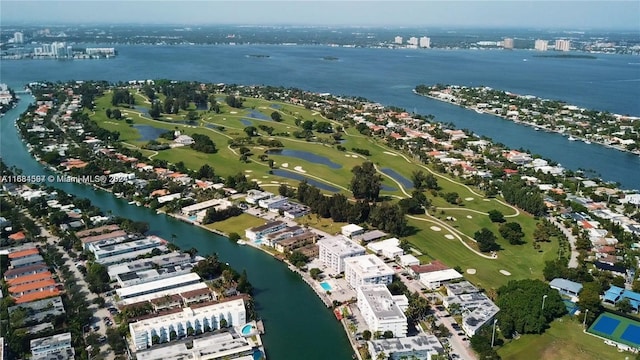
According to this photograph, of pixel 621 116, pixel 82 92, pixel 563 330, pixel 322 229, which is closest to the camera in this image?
pixel 563 330

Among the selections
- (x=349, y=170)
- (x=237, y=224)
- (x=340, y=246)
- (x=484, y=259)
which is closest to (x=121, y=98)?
(x=349, y=170)

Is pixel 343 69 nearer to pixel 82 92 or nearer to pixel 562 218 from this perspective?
pixel 82 92

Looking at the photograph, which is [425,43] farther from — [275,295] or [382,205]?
[275,295]

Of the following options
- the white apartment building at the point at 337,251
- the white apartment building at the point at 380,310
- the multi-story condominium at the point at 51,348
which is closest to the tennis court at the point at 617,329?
the white apartment building at the point at 380,310

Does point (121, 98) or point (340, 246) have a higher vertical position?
point (121, 98)

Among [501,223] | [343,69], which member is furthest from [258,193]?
[343,69]
